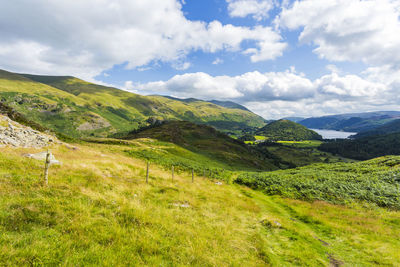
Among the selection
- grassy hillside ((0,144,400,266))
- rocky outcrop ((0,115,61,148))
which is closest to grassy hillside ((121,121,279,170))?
rocky outcrop ((0,115,61,148))

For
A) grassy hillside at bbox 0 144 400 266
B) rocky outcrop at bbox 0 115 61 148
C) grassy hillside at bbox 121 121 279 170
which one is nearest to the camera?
grassy hillside at bbox 0 144 400 266

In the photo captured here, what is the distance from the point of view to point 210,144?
128875 millimetres

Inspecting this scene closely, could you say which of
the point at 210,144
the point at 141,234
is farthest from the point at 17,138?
the point at 210,144

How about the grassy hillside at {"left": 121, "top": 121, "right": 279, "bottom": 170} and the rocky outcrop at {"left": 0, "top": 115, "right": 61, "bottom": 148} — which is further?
the grassy hillside at {"left": 121, "top": 121, "right": 279, "bottom": 170}

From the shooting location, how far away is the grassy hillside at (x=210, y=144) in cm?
10046

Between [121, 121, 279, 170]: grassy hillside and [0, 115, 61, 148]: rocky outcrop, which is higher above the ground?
[0, 115, 61, 148]: rocky outcrop

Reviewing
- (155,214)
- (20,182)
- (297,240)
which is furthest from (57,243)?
(297,240)

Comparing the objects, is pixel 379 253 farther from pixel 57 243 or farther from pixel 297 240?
pixel 57 243

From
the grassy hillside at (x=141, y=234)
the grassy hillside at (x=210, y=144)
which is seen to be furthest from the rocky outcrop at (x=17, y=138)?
the grassy hillside at (x=210, y=144)

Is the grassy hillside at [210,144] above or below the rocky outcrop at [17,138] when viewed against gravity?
below

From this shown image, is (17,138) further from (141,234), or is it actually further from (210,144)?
(210,144)

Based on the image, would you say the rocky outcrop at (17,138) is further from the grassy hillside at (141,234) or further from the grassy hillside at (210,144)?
the grassy hillside at (210,144)

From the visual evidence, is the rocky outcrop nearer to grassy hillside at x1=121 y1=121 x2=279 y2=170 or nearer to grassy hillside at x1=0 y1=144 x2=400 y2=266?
grassy hillside at x1=0 y1=144 x2=400 y2=266

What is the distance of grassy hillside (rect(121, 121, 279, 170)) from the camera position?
330 feet
